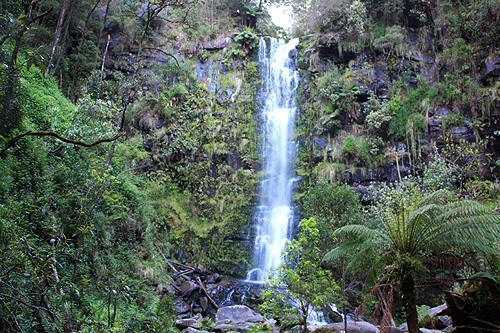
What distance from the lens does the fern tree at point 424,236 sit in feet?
18.1

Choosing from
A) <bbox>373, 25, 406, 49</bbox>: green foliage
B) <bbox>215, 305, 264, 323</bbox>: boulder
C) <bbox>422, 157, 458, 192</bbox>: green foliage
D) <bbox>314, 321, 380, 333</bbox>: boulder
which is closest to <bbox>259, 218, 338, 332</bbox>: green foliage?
<bbox>314, 321, 380, 333</bbox>: boulder

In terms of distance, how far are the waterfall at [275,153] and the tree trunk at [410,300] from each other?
8833 mm

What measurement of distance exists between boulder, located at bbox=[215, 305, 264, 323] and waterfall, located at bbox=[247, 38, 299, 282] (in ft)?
11.8

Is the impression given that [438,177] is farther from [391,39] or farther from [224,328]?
[391,39]

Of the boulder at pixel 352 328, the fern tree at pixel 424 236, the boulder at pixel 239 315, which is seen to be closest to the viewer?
the fern tree at pixel 424 236

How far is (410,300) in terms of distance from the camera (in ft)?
19.8

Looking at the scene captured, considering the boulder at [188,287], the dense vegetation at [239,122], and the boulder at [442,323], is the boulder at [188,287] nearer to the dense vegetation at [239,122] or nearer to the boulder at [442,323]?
the dense vegetation at [239,122]

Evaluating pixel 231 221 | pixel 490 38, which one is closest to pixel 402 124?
pixel 490 38

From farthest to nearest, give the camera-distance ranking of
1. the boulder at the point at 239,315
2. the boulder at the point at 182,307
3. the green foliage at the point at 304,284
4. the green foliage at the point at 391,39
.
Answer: the green foliage at the point at 391,39 < the boulder at the point at 182,307 < the boulder at the point at 239,315 < the green foliage at the point at 304,284

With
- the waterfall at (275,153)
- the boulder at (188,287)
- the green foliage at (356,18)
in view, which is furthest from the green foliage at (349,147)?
the boulder at (188,287)

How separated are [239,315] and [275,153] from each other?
10269 mm

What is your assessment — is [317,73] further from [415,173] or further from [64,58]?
[64,58]

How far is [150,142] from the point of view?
18.2m

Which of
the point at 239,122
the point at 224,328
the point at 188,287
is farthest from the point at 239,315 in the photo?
the point at 239,122
